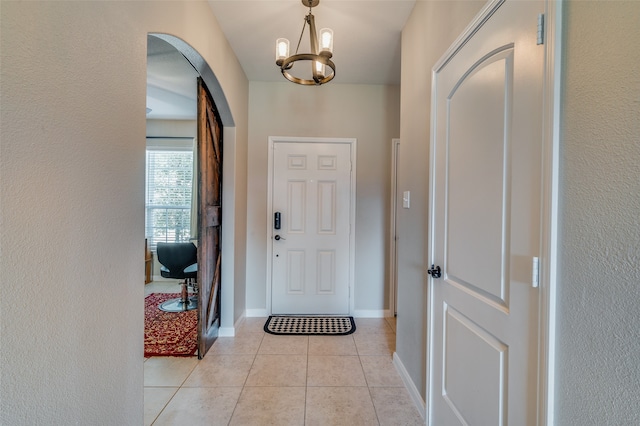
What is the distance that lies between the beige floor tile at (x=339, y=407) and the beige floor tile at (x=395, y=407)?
5cm

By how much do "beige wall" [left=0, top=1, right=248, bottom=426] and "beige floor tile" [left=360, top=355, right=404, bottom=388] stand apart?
1495mm

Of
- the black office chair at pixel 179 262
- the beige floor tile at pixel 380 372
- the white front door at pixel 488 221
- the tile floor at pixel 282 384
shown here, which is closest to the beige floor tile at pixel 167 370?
the tile floor at pixel 282 384

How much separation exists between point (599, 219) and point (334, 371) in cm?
201

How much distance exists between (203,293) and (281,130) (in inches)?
75.4

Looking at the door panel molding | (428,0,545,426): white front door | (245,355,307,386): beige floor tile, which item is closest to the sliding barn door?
(245,355,307,386): beige floor tile

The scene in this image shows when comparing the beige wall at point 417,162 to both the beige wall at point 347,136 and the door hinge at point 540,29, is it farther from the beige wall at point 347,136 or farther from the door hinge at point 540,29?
the beige wall at point 347,136

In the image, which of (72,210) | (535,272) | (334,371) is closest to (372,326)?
(334,371)

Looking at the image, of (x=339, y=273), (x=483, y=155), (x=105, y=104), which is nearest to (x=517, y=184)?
(x=483, y=155)

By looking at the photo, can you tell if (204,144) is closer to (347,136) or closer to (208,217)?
(208,217)

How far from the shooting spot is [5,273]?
70 cm

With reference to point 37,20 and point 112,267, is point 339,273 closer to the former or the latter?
point 112,267

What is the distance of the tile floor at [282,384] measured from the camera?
1.71m

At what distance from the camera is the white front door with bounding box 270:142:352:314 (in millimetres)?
3252

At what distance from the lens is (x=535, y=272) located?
87 cm
